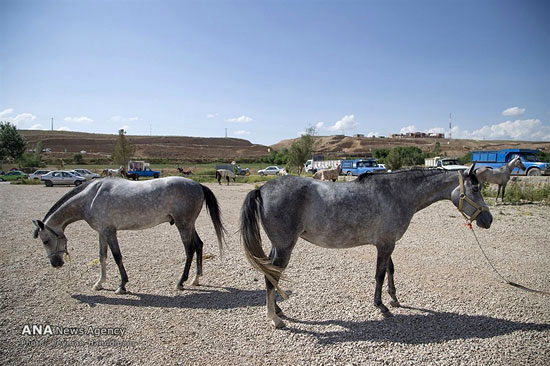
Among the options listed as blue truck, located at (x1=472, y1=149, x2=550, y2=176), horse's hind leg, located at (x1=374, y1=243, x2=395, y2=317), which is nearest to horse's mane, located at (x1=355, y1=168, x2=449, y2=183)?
horse's hind leg, located at (x1=374, y1=243, x2=395, y2=317)

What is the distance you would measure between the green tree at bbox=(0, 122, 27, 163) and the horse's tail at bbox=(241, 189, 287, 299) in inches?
2603

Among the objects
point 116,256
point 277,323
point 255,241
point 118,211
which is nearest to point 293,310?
point 277,323

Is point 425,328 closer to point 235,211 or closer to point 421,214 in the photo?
point 421,214

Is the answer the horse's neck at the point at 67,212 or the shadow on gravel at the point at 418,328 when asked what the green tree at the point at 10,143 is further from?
the shadow on gravel at the point at 418,328

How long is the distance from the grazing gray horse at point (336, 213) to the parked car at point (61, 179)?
3030 cm

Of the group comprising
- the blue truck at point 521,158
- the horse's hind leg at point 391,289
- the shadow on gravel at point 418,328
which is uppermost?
the blue truck at point 521,158

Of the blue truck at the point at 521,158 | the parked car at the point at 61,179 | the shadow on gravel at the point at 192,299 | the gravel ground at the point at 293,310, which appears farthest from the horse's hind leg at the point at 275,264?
the parked car at the point at 61,179

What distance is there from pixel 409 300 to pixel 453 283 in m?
1.29

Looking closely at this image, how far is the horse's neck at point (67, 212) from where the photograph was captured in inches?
223

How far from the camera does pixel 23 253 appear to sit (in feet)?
25.7

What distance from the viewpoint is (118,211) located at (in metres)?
5.61

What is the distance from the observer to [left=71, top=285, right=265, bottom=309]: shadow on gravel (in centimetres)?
508

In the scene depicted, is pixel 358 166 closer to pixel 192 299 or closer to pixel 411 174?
pixel 411 174

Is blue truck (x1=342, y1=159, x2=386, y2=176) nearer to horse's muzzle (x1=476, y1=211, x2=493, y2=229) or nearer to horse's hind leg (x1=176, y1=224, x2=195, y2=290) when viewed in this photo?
horse's muzzle (x1=476, y1=211, x2=493, y2=229)
